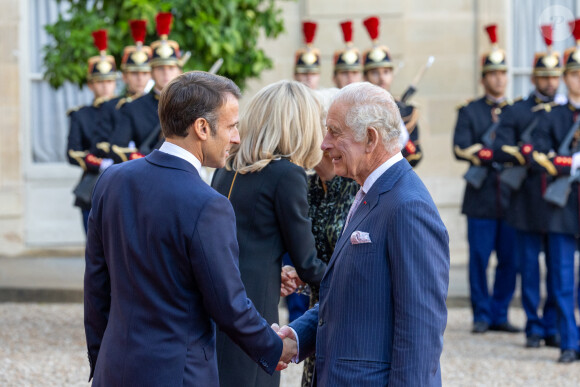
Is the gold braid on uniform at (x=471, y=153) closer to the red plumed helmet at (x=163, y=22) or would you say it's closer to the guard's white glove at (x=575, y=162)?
the guard's white glove at (x=575, y=162)

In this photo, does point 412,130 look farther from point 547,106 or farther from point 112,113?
point 112,113

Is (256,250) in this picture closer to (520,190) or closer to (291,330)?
(291,330)

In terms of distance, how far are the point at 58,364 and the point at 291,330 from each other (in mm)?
3926

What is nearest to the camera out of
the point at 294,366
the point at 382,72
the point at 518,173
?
the point at 294,366

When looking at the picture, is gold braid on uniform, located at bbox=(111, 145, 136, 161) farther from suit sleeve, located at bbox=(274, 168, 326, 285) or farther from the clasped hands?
suit sleeve, located at bbox=(274, 168, 326, 285)

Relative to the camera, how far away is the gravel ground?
6.43 meters

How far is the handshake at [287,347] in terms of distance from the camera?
3287mm

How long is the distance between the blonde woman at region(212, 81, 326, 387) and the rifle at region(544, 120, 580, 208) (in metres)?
3.54

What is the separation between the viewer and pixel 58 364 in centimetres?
688

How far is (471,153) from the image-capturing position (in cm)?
857

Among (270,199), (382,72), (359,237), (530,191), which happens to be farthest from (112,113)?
(359,237)

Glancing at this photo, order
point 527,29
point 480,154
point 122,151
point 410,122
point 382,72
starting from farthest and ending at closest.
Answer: point 527,29, point 382,72, point 480,154, point 410,122, point 122,151

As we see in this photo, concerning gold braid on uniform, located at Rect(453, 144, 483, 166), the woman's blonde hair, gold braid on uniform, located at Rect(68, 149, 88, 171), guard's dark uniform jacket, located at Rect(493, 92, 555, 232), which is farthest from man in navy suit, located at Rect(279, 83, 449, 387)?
gold braid on uniform, located at Rect(68, 149, 88, 171)

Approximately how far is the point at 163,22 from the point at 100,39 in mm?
700
